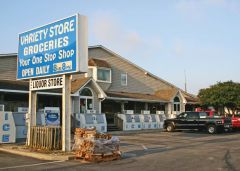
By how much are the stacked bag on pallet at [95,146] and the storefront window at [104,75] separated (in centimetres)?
2083

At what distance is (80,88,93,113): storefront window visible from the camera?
30391mm

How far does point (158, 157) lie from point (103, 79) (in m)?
21.7

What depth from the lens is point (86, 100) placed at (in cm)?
3067

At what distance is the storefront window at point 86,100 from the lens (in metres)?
30.4

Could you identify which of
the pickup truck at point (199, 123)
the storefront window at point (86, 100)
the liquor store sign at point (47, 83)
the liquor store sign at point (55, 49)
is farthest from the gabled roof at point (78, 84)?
the liquor store sign at point (47, 83)

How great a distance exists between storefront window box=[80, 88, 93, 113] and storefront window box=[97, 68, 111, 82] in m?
3.67

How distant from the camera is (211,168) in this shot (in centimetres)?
1121

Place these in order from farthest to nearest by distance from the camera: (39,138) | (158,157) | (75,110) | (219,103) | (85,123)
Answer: (219,103), (75,110), (85,123), (39,138), (158,157)

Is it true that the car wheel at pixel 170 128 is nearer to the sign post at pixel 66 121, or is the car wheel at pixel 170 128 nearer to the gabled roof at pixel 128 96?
the gabled roof at pixel 128 96

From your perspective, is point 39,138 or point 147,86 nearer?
point 39,138

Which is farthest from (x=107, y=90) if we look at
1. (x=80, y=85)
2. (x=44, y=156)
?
(x=44, y=156)

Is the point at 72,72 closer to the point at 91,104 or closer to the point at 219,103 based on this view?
the point at 91,104

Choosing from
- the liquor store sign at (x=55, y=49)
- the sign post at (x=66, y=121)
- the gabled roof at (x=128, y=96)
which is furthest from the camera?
the gabled roof at (x=128, y=96)

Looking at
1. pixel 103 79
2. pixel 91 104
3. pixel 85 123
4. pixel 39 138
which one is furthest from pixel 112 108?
pixel 39 138
